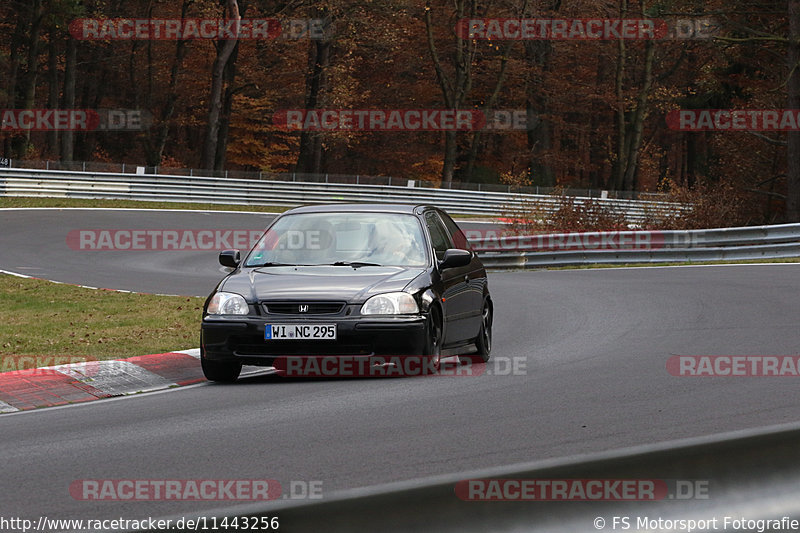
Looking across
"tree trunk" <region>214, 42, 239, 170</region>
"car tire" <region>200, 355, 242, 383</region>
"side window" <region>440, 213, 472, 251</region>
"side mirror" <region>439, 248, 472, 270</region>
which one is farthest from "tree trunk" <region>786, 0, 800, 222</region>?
"tree trunk" <region>214, 42, 239, 170</region>

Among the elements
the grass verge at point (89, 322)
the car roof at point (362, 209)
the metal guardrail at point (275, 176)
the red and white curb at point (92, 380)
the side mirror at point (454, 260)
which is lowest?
the red and white curb at point (92, 380)

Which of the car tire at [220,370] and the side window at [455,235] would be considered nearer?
the car tire at [220,370]

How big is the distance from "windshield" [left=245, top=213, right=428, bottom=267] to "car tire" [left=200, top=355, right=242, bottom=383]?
1137 millimetres

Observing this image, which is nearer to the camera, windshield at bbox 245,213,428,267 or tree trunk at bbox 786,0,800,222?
windshield at bbox 245,213,428,267

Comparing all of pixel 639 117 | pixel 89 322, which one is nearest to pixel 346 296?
pixel 89 322

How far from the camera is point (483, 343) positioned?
453 inches

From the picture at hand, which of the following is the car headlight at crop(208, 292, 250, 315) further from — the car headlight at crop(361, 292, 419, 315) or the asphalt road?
the car headlight at crop(361, 292, 419, 315)

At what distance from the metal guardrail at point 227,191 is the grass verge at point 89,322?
76.4ft

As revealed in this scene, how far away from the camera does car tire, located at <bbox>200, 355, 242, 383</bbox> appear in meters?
10.0

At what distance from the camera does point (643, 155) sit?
74000 millimetres

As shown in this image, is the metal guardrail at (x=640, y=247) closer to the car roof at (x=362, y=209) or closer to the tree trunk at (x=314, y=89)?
the car roof at (x=362, y=209)

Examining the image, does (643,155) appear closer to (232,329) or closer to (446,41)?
(446,41)

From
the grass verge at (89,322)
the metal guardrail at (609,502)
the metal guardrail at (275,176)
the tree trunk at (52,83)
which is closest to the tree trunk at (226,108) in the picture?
the tree trunk at (52,83)

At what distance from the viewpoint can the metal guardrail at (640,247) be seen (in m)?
23.7
